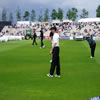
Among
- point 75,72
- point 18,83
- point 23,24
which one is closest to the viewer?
point 18,83

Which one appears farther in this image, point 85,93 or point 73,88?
point 73,88

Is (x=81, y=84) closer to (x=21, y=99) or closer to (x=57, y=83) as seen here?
(x=57, y=83)

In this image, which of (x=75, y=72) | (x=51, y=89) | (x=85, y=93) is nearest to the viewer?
(x=85, y=93)

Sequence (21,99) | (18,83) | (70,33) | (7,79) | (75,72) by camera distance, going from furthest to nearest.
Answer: (70,33), (75,72), (7,79), (18,83), (21,99)

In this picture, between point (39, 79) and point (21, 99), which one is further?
point (39, 79)

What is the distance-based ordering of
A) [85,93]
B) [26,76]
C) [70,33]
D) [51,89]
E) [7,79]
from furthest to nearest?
[70,33] → [26,76] → [7,79] → [51,89] → [85,93]

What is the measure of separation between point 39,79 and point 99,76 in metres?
2.75

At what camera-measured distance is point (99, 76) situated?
34.8 ft

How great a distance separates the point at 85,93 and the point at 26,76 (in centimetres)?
350

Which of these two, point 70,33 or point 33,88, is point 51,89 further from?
point 70,33

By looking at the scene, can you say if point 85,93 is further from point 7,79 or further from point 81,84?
point 7,79

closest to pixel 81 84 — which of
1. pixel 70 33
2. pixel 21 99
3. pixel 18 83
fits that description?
pixel 18 83

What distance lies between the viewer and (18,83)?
8.89 m

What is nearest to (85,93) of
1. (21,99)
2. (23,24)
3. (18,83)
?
(21,99)
